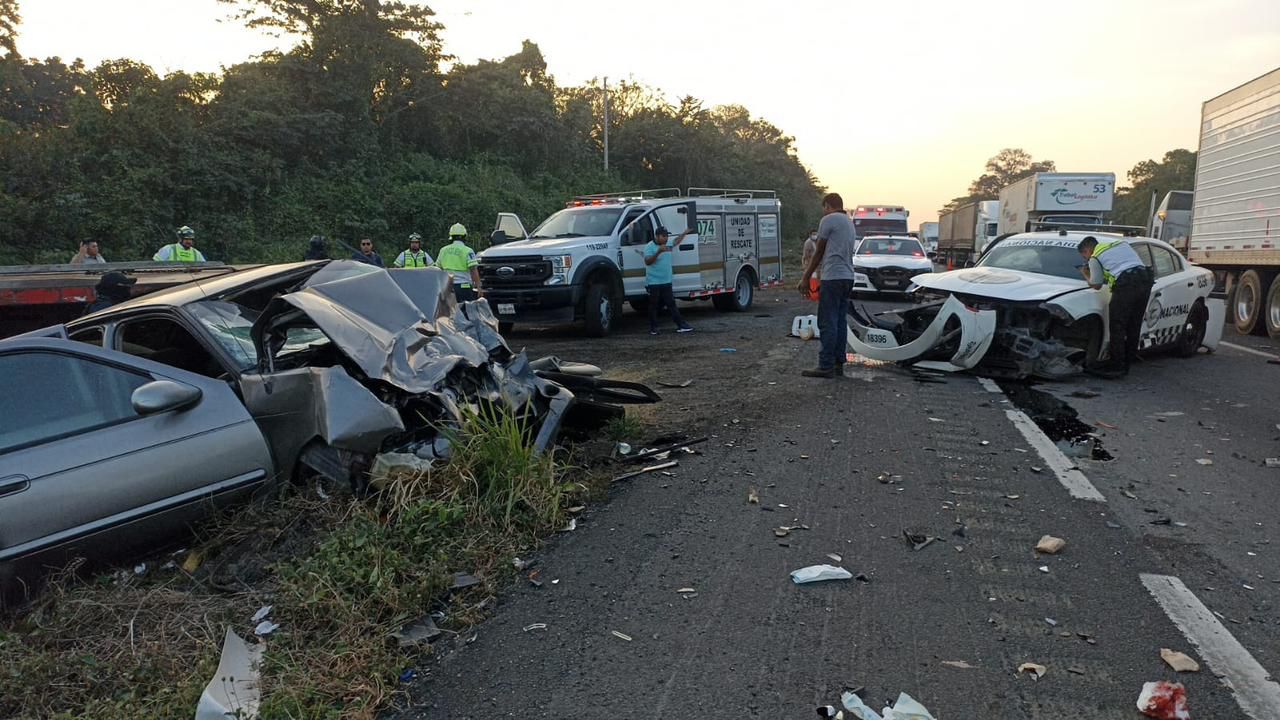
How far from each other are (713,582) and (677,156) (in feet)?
144

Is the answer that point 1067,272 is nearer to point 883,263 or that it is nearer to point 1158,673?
point 1158,673

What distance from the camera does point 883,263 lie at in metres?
18.8

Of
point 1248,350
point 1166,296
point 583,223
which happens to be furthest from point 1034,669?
point 583,223

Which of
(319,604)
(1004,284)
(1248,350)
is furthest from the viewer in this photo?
(1248,350)

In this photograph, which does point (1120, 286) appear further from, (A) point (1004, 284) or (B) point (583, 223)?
→ (B) point (583, 223)

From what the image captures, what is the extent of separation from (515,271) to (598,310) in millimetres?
1461

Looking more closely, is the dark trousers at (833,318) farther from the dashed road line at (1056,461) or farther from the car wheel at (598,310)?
the car wheel at (598,310)

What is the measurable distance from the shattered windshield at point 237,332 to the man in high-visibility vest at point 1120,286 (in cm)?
787

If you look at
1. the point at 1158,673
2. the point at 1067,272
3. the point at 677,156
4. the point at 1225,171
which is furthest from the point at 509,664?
the point at 677,156

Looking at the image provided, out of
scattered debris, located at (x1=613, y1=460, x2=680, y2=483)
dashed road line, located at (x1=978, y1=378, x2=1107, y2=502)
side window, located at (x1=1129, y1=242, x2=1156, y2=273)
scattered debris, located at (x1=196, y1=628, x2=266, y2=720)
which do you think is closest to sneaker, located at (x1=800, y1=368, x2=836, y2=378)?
dashed road line, located at (x1=978, y1=378, x2=1107, y2=502)

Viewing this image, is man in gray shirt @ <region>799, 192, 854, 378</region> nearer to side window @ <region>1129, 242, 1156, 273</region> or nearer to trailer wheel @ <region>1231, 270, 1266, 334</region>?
side window @ <region>1129, 242, 1156, 273</region>

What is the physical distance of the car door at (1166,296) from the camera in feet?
30.8

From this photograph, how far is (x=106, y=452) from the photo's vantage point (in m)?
3.78

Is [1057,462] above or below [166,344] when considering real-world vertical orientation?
below
